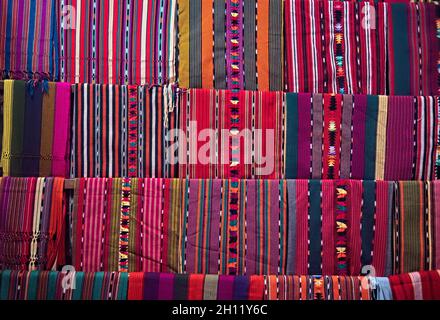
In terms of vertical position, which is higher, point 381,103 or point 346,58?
point 346,58

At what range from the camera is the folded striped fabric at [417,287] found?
156cm

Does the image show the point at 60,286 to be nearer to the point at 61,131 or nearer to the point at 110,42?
the point at 61,131

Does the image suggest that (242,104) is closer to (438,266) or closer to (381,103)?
(381,103)

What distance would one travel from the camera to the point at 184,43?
167 cm

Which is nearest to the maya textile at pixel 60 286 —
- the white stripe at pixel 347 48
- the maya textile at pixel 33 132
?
the maya textile at pixel 33 132

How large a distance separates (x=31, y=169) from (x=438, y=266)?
59.7 inches

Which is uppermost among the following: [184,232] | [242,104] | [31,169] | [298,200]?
[242,104]

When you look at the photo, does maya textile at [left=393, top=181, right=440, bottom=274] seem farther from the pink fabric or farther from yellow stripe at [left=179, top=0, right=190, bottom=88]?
the pink fabric

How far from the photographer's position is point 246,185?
5.33ft

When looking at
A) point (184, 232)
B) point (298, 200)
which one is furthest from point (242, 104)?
point (184, 232)

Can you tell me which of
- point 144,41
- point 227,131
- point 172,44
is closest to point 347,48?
point 227,131

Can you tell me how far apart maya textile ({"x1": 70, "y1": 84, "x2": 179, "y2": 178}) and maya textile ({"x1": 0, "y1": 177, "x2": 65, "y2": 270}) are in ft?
0.41

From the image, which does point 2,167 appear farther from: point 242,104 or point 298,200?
point 298,200

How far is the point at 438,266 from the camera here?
1.63 m
